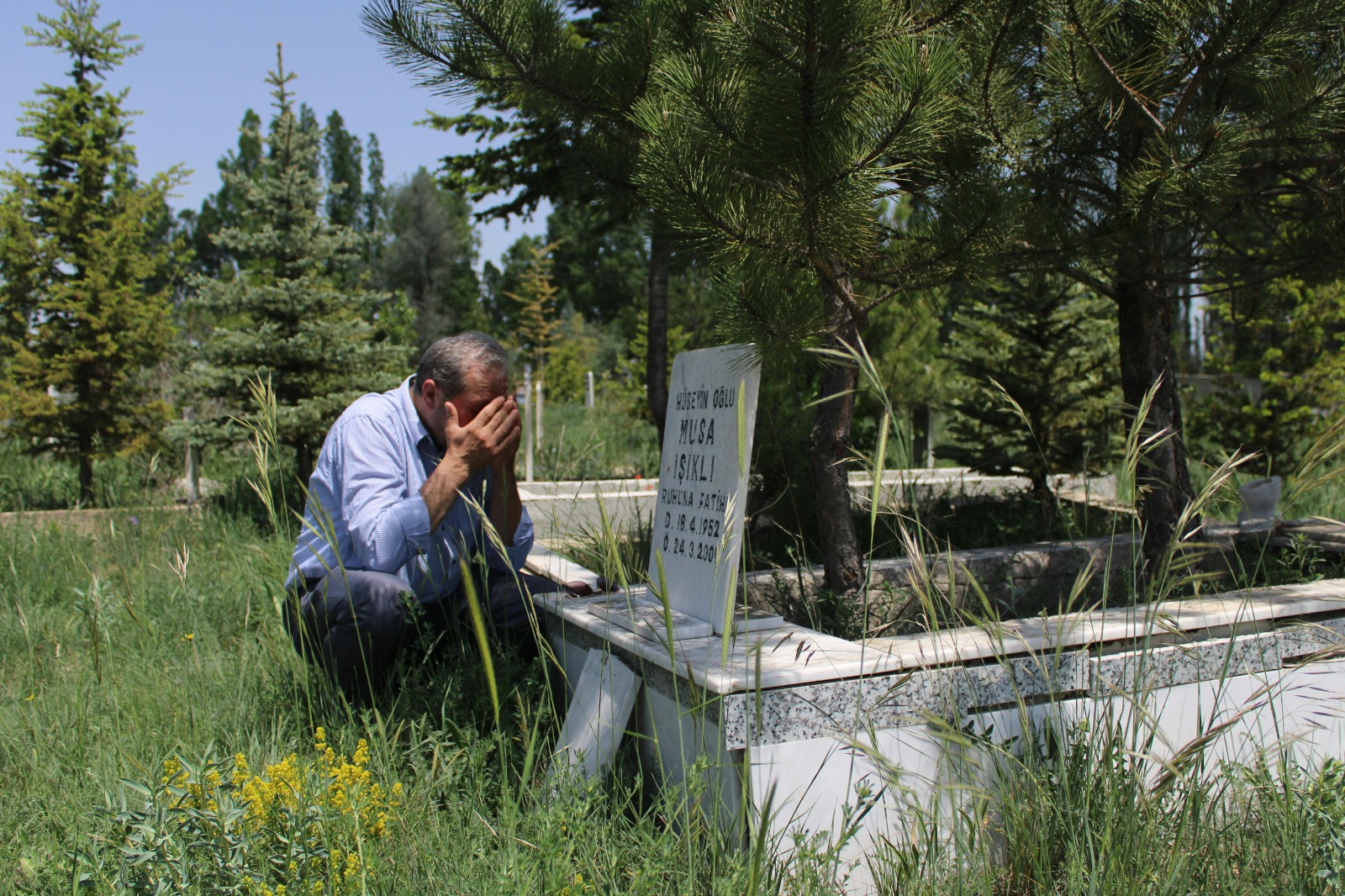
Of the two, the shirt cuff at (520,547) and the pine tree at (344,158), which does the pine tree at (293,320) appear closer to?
the shirt cuff at (520,547)

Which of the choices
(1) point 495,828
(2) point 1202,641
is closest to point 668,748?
(1) point 495,828

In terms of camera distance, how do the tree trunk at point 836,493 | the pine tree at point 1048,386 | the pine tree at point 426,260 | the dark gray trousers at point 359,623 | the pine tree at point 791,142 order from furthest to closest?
the pine tree at point 426,260, the pine tree at point 1048,386, the tree trunk at point 836,493, the dark gray trousers at point 359,623, the pine tree at point 791,142

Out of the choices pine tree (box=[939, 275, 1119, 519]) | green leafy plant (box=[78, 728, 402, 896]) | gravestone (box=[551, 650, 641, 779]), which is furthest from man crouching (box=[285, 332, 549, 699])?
pine tree (box=[939, 275, 1119, 519])

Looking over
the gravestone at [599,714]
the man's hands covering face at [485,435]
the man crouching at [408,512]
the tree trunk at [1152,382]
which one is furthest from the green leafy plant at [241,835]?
the tree trunk at [1152,382]

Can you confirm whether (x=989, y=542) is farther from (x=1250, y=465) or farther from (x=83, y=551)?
(x=83, y=551)

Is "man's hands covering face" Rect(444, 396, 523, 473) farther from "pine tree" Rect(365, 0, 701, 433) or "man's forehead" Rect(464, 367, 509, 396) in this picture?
"pine tree" Rect(365, 0, 701, 433)

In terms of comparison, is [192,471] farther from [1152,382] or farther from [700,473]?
[1152,382]

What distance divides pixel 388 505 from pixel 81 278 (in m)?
6.14

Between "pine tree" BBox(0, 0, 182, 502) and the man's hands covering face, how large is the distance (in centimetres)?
546

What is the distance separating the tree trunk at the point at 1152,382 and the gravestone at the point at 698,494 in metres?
1.76

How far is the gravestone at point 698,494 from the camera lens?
7.86 ft

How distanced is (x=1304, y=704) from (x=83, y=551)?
16.2 ft

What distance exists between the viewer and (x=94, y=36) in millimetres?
7336

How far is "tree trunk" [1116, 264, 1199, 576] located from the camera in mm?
3545
